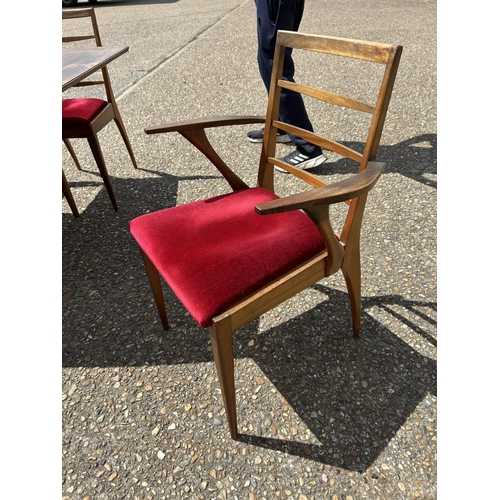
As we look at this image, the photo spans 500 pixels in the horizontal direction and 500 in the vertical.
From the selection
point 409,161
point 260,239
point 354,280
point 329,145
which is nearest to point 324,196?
point 260,239

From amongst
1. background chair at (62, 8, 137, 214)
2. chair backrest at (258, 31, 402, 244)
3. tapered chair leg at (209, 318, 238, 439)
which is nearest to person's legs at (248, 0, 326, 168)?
chair backrest at (258, 31, 402, 244)

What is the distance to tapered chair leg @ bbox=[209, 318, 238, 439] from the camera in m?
1.17

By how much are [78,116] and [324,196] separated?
1.94 m

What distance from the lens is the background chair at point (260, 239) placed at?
1.18 m

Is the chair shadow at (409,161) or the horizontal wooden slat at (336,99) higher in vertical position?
the horizontal wooden slat at (336,99)

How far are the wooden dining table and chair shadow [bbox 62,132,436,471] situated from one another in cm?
93

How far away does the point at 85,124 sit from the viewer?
2.41m

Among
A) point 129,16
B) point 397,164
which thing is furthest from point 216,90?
point 129,16

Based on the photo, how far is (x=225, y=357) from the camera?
1.22 m

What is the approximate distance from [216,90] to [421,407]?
13.3 feet

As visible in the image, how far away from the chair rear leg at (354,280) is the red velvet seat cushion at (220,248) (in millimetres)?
169

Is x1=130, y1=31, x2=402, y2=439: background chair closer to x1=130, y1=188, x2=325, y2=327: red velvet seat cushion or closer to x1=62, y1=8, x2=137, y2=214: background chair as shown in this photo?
x1=130, y1=188, x2=325, y2=327: red velvet seat cushion

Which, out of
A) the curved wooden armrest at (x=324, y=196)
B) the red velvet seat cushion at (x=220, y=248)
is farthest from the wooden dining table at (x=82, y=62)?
the curved wooden armrest at (x=324, y=196)

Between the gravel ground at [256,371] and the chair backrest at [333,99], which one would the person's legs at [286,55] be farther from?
the chair backrest at [333,99]
